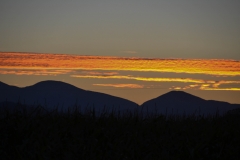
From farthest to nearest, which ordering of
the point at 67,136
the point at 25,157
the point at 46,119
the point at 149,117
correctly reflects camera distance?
the point at 149,117 → the point at 46,119 → the point at 67,136 → the point at 25,157

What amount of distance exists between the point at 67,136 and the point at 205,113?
20.4ft

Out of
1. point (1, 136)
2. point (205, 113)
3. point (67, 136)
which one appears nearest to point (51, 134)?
point (67, 136)

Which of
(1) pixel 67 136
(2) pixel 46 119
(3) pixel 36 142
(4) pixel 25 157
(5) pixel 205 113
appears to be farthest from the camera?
(5) pixel 205 113

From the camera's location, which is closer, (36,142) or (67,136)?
(36,142)

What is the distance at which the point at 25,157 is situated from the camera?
706cm

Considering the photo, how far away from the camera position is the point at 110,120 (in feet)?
30.9

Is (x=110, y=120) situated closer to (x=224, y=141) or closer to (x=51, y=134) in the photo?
(x=51, y=134)

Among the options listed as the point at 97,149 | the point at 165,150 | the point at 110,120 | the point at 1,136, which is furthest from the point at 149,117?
the point at 1,136

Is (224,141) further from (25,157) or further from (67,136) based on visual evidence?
(25,157)

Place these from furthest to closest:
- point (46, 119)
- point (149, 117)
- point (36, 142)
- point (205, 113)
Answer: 1. point (205, 113)
2. point (149, 117)
3. point (46, 119)
4. point (36, 142)

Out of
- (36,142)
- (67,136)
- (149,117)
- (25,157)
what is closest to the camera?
(25,157)

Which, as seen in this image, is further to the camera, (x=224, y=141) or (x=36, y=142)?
(x=224, y=141)

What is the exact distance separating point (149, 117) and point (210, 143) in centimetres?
199

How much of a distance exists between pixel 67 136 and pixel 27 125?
86 cm
